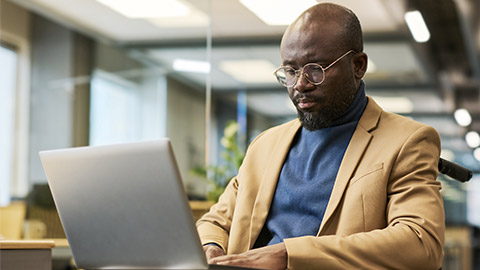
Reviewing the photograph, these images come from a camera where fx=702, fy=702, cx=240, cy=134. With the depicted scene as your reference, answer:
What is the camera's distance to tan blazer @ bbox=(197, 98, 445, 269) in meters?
1.60

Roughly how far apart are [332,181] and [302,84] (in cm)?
26

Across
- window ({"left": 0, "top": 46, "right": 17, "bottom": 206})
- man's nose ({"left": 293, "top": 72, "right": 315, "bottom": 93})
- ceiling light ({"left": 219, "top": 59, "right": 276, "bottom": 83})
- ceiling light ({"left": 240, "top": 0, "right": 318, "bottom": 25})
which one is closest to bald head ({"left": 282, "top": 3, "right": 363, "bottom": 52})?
man's nose ({"left": 293, "top": 72, "right": 315, "bottom": 93})

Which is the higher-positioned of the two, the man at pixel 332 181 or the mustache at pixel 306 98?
the mustache at pixel 306 98

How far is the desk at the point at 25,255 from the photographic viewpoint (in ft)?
6.62

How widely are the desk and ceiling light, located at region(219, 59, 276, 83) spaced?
294cm

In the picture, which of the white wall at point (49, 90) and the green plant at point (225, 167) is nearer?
the green plant at point (225, 167)

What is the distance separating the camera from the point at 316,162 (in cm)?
189

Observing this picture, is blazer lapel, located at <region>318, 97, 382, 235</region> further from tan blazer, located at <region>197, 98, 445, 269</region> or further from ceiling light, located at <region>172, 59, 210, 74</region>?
ceiling light, located at <region>172, 59, 210, 74</region>

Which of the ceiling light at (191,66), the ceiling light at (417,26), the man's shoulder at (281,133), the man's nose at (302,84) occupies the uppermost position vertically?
the ceiling light at (417,26)

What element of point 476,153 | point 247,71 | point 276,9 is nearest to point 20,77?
point 247,71

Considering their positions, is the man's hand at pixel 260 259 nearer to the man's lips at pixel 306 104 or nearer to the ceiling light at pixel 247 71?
the man's lips at pixel 306 104

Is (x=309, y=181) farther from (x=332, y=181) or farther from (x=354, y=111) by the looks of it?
(x=354, y=111)

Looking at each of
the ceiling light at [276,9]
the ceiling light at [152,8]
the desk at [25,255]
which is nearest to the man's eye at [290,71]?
the desk at [25,255]

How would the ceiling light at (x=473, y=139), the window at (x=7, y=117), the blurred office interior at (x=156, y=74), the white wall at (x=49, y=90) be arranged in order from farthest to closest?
the ceiling light at (x=473, y=139)
the white wall at (x=49, y=90)
the window at (x=7, y=117)
the blurred office interior at (x=156, y=74)
